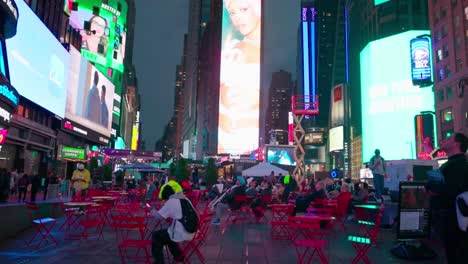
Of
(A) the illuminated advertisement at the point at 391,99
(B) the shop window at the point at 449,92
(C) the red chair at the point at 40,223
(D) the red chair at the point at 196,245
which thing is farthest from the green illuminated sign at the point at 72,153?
(A) the illuminated advertisement at the point at 391,99

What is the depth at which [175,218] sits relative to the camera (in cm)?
564

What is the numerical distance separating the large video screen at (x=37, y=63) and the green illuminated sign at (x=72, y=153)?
5.65 m

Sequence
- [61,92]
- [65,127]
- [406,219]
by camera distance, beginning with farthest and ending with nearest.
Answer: [65,127], [61,92], [406,219]

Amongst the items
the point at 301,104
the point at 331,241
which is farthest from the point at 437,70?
the point at 331,241

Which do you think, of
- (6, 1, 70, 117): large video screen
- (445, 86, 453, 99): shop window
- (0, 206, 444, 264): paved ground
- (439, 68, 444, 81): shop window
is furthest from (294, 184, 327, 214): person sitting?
(439, 68, 444, 81): shop window

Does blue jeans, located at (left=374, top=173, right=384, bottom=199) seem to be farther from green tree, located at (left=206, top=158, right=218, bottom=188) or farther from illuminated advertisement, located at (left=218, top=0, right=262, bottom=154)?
illuminated advertisement, located at (left=218, top=0, right=262, bottom=154)

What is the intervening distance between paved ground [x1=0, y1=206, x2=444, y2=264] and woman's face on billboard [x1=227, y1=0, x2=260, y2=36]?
294 ft

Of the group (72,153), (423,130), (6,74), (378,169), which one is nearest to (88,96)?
(72,153)

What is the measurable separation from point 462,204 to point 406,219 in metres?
3.64

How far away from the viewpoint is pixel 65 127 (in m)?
31.8

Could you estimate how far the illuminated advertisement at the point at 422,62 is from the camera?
2024 inches

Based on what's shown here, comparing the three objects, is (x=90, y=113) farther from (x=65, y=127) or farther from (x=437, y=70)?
(x=437, y=70)

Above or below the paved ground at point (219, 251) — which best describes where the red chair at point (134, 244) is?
above

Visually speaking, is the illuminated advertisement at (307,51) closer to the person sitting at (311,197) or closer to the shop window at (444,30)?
the shop window at (444,30)
